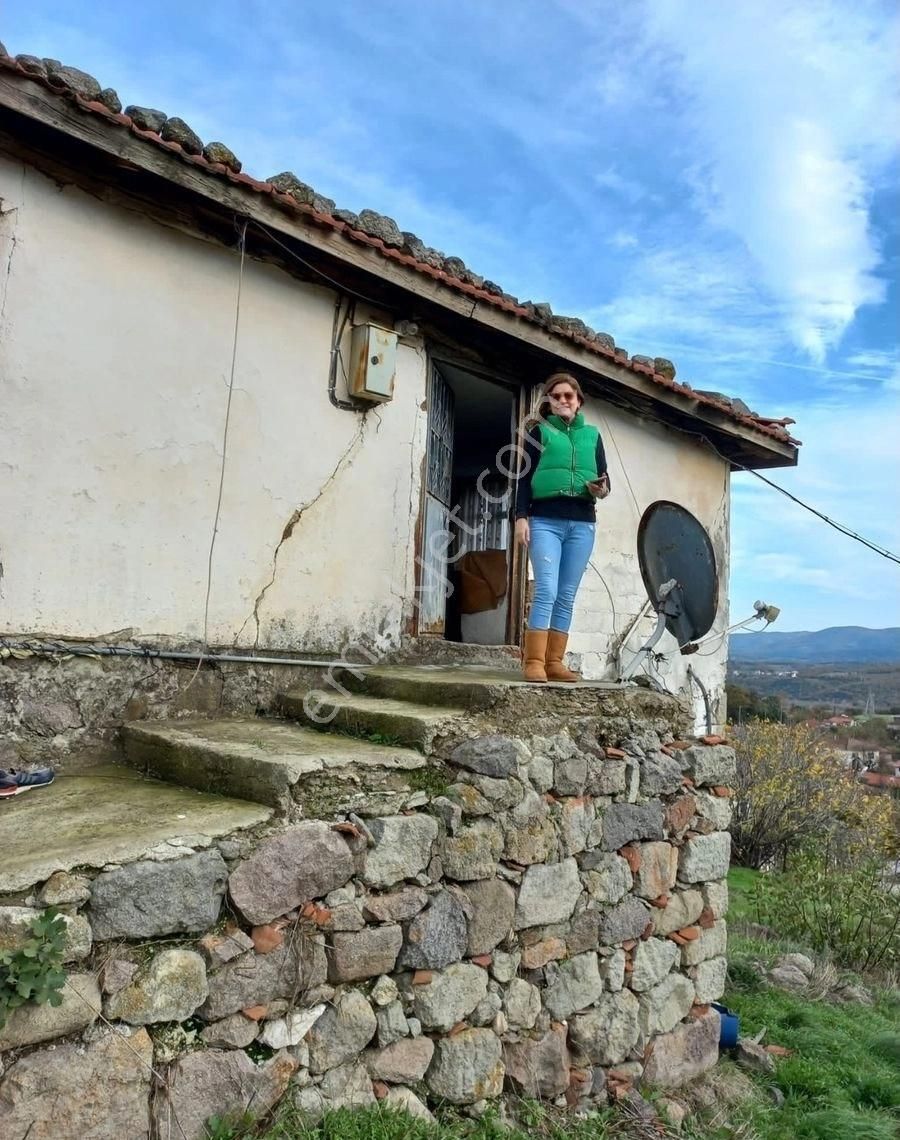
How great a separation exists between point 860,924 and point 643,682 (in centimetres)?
373

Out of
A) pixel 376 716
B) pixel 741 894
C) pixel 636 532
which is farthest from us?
pixel 741 894

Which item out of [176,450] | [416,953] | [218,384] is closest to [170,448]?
[176,450]

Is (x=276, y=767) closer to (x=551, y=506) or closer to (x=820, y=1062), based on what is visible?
(x=551, y=506)

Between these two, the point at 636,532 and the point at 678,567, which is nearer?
the point at 678,567

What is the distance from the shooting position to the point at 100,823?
2.74 metres

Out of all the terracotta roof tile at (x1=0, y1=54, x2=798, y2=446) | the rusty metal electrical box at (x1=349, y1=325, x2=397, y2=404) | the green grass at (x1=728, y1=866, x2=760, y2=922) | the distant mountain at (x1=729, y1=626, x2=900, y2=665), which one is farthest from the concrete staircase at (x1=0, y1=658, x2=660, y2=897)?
the distant mountain at (x1=729, y1=626, x2=900, y2=665)

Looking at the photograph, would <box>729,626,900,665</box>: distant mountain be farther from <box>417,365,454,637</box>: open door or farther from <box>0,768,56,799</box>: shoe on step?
<box>0,768,56,799</box>: shoe on step

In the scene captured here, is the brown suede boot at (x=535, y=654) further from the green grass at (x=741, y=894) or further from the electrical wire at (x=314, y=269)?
the green grass at (x=741, y=894)

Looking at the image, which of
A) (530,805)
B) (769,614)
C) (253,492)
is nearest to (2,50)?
(253,492)

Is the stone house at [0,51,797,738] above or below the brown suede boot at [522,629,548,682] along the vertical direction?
above

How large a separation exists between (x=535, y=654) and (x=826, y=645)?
11771 cm

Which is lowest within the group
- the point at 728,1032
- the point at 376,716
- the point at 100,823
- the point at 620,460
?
the point at 728,1032

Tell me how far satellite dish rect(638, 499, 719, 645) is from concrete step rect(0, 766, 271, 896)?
3883mm

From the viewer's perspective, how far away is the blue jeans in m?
4.18
